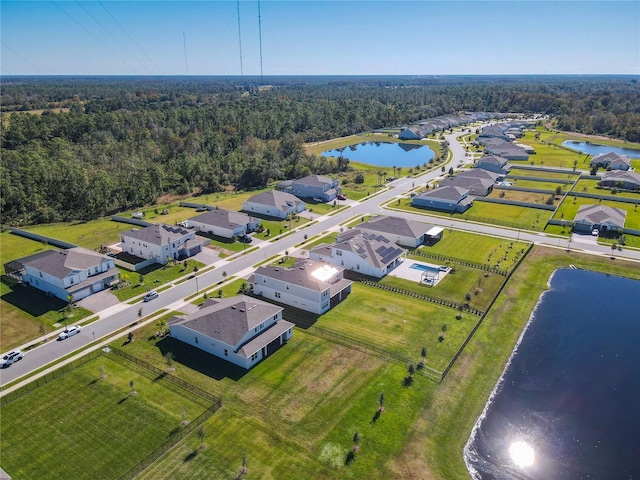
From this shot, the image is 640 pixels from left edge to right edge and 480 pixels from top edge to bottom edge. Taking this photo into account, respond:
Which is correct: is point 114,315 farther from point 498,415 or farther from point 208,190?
point 208,190

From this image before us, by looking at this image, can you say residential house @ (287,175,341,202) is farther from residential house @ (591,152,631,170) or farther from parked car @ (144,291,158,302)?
residential house @ (591,152,631,170)

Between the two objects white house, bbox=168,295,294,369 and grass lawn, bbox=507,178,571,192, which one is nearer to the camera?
white house, bbox=168,295,294,369

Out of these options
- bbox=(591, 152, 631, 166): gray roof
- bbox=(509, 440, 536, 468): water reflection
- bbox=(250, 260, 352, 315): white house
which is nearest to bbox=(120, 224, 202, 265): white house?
bbox=(250, 260, 352, 315): white house

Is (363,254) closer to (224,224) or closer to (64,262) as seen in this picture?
(224,224)

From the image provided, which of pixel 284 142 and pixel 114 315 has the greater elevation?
pixel 284 142

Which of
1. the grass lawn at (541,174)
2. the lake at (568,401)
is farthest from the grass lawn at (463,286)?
the grass lawn at (541,174)

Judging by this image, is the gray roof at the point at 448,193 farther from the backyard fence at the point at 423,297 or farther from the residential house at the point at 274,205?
the backyard fence at the point at 423,297

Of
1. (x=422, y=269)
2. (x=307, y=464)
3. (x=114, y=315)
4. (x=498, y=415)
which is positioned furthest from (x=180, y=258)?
(x=498, y=415)
